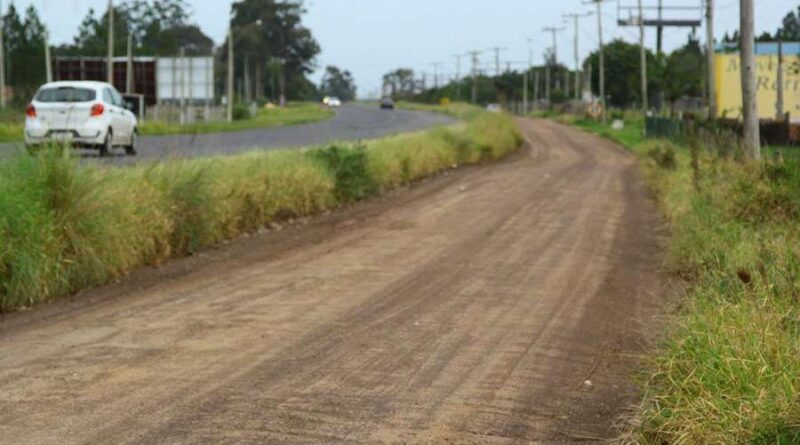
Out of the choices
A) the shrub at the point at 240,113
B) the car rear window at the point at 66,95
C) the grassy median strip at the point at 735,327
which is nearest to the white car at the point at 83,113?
the car rear window at the point at 66,95

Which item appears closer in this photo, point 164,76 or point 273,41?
point 164,76

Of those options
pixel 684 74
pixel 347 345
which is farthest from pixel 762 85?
pixel 347 345

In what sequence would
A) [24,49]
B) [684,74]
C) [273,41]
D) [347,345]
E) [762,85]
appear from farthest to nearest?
[273,41]
[684,74]
[24,49]
[762,85]
[347,345]

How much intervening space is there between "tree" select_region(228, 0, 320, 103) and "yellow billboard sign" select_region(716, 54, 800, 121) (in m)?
60.9

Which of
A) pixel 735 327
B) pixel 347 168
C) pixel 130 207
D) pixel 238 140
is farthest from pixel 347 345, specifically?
pixel 238 140

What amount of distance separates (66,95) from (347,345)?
16.1 meters

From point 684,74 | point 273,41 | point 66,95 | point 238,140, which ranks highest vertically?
point 273,41

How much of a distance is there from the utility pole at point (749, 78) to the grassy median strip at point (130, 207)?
23.3ft

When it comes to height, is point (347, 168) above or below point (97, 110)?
below

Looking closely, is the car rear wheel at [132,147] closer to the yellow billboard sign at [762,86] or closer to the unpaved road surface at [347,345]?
the unpaved road surface at [347,345]

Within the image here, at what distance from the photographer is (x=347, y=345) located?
895 centimetres

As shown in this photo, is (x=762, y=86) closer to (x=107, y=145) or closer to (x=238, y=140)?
(x=238, y=140)

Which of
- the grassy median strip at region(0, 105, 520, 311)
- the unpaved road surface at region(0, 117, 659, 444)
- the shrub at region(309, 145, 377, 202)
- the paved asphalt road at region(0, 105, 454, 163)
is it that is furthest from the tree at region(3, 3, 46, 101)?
the unpaved road surface at region(0, 117, 659, 444)

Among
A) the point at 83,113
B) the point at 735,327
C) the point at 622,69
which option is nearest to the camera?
the point at 735,327
